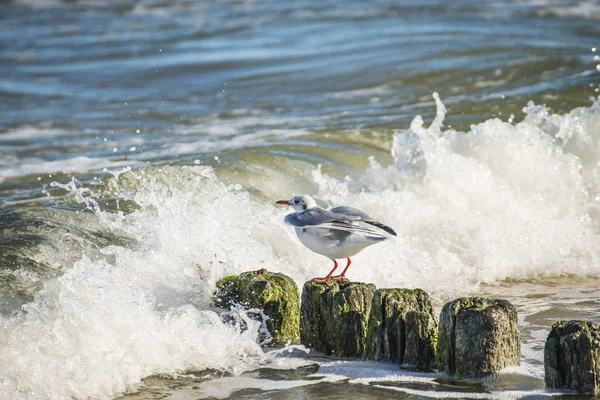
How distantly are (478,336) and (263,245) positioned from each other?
274 centimetres

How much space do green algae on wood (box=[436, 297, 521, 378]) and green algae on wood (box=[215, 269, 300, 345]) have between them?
111 centimetres

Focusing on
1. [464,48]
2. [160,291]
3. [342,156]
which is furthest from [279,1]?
[160,291]

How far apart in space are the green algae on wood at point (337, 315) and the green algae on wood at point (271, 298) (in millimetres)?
218

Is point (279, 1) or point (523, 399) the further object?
point (279, 1)

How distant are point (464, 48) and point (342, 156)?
7.75m

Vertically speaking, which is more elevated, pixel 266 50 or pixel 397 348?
pixel 266 50

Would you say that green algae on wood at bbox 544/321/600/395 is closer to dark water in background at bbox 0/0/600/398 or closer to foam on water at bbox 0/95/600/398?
dark water in background at bbox 0/0/600/398

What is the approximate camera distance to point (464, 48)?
664 inches

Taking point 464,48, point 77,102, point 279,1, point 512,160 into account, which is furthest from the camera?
point 279,1

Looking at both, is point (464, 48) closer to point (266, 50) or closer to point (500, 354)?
point (266, 50)

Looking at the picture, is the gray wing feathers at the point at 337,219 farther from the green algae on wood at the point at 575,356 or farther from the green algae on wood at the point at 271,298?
the green algae on wood at the point at 575,356

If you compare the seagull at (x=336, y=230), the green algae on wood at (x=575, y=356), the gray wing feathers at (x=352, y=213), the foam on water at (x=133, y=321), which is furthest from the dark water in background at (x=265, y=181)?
the gray wing feathers at (x=352, y=213)

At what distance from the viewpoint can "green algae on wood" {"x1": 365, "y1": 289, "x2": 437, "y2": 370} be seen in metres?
4.84

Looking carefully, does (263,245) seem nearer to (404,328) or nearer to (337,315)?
(337,315)
